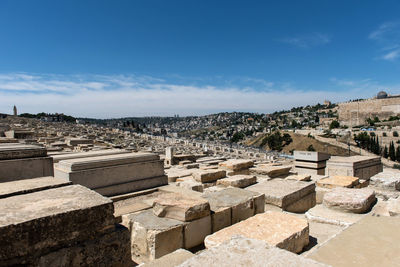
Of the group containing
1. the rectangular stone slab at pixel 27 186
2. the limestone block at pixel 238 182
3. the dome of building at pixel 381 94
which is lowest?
the limestone block at pixel 238 182

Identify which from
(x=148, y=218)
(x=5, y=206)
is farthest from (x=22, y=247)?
(x=148, y=218)

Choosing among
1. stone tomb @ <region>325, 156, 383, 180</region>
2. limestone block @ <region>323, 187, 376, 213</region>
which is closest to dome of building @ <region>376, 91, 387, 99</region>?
stone tomb @ <region>325, 156, 383, 180</region>

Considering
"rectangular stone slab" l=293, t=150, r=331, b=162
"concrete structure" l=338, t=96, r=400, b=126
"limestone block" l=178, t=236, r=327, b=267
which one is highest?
"concrete structure" l=338, t=96, r=400, b=126

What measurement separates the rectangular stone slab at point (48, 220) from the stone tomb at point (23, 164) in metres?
1.23

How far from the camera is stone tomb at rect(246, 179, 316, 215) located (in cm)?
424

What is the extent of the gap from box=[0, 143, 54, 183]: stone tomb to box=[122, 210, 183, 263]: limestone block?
5.04 feet

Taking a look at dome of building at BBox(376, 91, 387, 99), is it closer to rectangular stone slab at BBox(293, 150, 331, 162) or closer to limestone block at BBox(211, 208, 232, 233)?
rectangular stone slab at BBox(293, 150, 331, 162)

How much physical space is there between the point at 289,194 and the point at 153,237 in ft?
8.49

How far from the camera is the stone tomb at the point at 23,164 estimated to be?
325cm

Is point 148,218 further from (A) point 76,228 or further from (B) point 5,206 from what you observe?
(B) point 5,206

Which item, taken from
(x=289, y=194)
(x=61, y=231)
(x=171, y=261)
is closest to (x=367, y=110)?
(x=289, y=194)

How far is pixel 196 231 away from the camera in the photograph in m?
3.04

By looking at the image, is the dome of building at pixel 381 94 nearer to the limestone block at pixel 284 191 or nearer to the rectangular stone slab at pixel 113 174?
the limestone block at pixel 284 191

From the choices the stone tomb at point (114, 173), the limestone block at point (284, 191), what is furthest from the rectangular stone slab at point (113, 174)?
the limestone block at point (284, 191)
